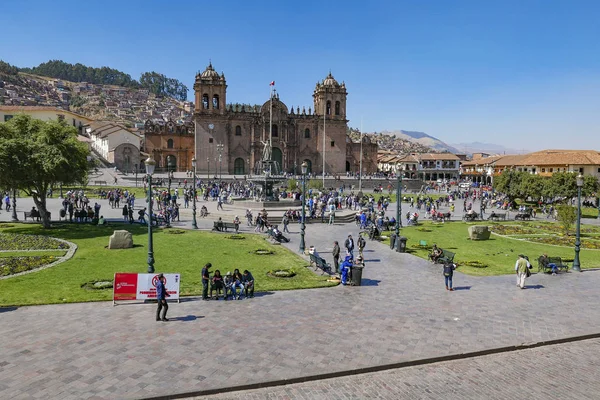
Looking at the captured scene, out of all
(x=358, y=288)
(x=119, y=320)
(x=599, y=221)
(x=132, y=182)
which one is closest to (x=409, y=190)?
(x=599, y=221)

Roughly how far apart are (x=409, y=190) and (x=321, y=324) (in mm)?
54593

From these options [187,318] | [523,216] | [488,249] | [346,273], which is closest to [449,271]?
[346,273]

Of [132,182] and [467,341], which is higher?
[132,182]

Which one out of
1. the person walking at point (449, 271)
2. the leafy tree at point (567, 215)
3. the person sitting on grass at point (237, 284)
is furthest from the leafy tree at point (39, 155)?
the leafy tree at point (567, 215)

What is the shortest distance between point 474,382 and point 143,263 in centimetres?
1177

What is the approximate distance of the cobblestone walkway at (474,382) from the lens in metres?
7.55

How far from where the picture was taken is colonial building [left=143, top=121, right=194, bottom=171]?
244 ft

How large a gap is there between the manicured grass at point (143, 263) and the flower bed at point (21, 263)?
0.69m

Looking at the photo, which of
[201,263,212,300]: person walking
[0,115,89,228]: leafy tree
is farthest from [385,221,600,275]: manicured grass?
[0,115,89,228]: leafy tree

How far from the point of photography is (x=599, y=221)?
34.0m

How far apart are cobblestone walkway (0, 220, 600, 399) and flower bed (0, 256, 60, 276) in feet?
13.7

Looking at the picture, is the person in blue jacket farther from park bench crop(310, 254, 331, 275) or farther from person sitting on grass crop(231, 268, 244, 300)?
person sitting on grass crop(231, 268, 244, 300)

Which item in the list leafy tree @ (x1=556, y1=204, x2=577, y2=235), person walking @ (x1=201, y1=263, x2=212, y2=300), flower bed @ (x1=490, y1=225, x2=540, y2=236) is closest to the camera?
person walking @ (x1=201, y1=263, x2=212, y2=300)

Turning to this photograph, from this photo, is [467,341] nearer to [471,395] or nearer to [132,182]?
[471,395]
